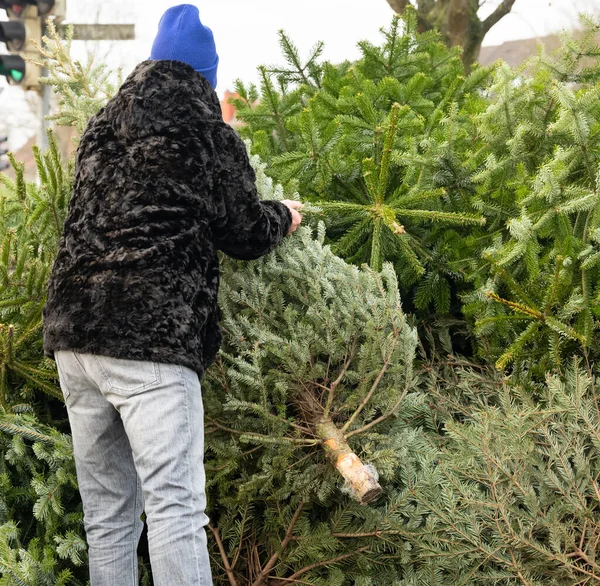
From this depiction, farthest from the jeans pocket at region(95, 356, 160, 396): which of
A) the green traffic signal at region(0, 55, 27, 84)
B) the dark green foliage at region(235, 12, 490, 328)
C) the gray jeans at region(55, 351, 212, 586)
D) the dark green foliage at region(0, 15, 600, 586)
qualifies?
the green traffic signal at region(0, 55, 27, 84)

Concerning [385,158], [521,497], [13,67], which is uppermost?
[13,67]

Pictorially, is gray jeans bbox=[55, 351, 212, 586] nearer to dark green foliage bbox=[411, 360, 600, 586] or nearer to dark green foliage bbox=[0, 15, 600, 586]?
dark green foliage bbox=[0, 15, 600, 586]

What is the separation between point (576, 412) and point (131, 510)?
1.69 meters

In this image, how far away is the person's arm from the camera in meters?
2.18

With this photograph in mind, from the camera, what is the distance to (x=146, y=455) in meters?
1.97

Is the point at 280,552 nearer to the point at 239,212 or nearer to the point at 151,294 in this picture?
the point at 151,294

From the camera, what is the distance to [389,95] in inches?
159

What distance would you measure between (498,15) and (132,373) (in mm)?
7188

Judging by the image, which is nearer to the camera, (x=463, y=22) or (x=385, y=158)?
(x=385, y=158)

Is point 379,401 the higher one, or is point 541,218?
point 541,218

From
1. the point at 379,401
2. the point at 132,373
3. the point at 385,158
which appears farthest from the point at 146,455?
the point at 385,158

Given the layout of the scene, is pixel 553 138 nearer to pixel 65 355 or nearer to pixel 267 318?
pixel 267 318

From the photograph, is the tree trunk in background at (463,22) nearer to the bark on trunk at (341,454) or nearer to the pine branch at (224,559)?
the bark on trunk at (341,454)

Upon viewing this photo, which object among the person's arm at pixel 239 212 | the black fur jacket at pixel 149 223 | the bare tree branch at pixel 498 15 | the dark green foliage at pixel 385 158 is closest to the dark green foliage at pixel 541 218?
the dark green foliage at pixel 385 158
